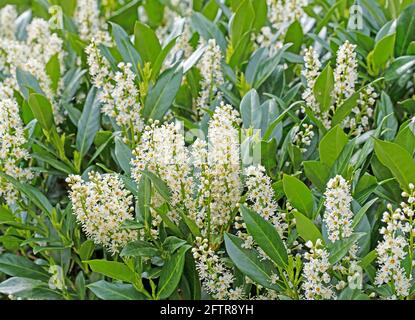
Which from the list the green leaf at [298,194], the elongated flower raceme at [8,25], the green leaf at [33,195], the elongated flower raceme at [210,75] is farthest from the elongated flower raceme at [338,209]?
the elongated flower raceme at [8,25]

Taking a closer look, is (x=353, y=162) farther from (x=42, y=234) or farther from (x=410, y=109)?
(x=42, y=234)

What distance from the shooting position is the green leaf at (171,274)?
7.14 ft

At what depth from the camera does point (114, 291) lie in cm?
225

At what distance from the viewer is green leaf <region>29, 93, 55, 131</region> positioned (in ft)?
8.63

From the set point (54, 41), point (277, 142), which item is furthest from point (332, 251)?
point (54, 41)

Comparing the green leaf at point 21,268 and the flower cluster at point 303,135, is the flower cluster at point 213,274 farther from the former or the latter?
the green leaf at point 21,268

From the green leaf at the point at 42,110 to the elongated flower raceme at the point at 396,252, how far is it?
123 centimetres

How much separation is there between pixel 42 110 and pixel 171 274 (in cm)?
81

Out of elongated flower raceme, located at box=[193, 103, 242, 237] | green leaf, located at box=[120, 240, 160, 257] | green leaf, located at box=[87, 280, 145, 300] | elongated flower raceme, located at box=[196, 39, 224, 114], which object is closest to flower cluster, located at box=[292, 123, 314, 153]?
elongated flower raceme, located at box=[193, 103, 242, 237]

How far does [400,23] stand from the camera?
2.96m

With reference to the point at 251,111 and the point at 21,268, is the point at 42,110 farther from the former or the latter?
the point at 251,111

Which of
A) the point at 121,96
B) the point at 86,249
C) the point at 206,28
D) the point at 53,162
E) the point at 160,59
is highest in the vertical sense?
the point at 206,28

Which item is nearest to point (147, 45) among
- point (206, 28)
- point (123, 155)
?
point (206, 28)

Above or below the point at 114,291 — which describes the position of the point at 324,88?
above
